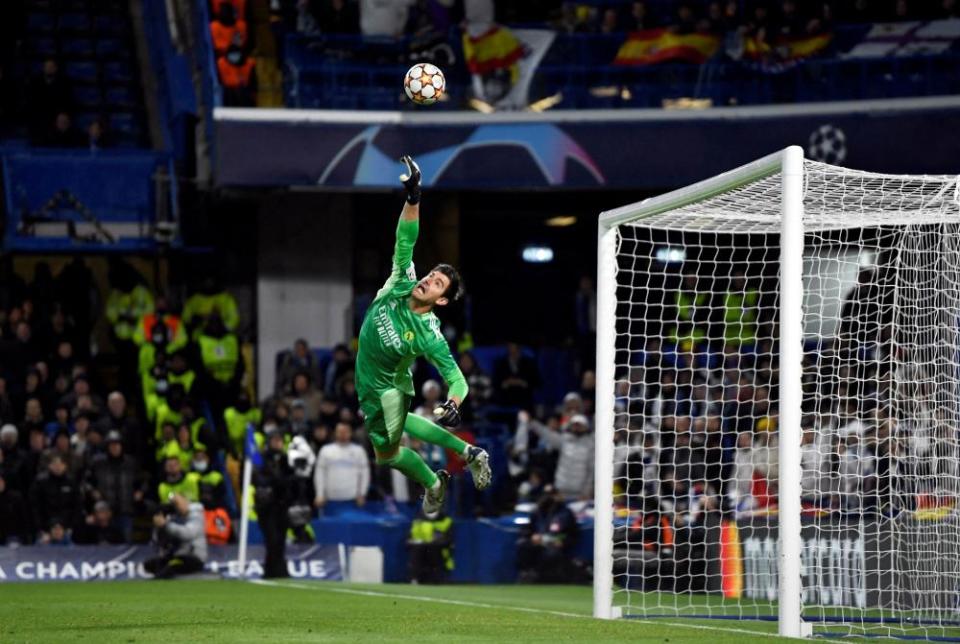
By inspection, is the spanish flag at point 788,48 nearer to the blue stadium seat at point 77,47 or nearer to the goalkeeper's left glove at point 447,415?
the blue stadium seat at point 77,47

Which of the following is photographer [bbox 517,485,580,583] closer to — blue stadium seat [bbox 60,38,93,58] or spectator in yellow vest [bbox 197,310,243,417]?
spectator in yellow vest [bbox 197,310,243,417]

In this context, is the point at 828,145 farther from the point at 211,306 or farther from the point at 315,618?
the point at 315,618

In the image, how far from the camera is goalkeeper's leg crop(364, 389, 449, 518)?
11.7 metres

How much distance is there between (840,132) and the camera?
21484 mm

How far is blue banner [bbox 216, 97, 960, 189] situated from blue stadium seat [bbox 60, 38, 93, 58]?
21.4 feet

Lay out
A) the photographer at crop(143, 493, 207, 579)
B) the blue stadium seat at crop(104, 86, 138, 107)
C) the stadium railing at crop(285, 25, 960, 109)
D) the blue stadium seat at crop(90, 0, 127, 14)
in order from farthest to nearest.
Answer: the blue stadium seat at crop(90, 0, 127, 14), the blue stadium seat at crop(104, 86, 138, 107), the stadium railing at crop(285, 25, 960, 109), the photographer at crop(143, 493, 207, 579)

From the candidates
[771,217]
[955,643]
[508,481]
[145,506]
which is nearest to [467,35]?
[508,481]

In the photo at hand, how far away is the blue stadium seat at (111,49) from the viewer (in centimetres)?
2752

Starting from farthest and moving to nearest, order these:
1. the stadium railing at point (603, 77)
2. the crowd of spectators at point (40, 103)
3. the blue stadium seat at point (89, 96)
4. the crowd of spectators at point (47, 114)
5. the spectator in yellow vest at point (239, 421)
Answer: the blue stadium seat at point (89, 96)
the crowd of spectators at point (40, 103)
the crowd of spectators at point (47, 114)
the stadium railing at point (603, 77)
the spectator in yellow vest at point (239, 421)

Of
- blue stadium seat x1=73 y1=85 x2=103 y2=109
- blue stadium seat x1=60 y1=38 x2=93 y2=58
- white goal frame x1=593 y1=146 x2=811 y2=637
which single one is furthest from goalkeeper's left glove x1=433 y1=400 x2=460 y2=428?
blue stadium seat x1=60 y1=38 x2=93 y2=58

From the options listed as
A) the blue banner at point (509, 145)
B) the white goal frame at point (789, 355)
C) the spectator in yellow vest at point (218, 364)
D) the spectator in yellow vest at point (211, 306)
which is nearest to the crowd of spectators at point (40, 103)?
the spectator in yellow vest at point (211, 306)

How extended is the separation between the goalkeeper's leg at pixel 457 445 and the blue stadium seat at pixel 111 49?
17.1 meters

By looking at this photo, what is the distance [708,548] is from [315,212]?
923 cm

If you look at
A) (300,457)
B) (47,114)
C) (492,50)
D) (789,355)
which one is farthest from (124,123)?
(789,355)
